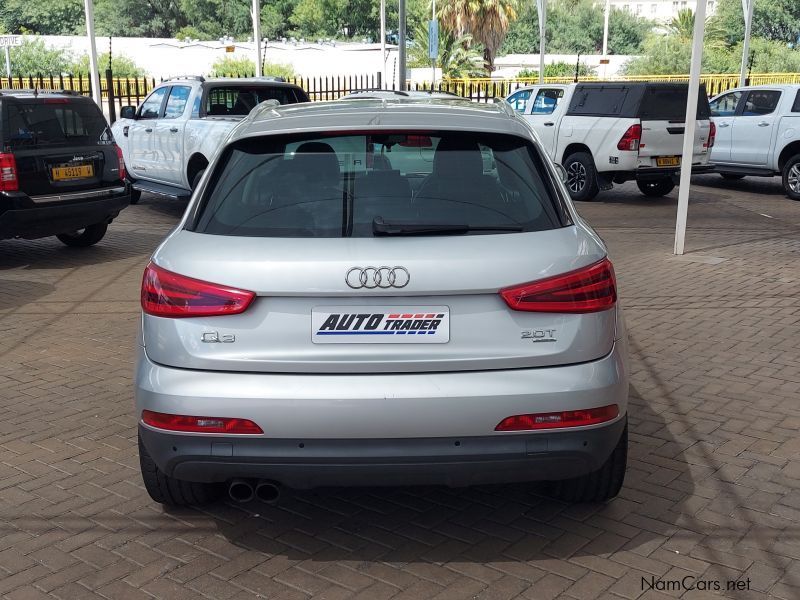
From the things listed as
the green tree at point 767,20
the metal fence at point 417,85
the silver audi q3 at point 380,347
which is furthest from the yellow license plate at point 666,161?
the green tree at point 767,20

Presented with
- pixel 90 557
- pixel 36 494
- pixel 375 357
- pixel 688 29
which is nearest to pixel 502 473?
pixel 375 357

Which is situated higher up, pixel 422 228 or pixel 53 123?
pixel 422 228

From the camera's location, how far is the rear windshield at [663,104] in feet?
48.1

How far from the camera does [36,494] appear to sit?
14.1 feet

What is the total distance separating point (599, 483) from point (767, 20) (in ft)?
247

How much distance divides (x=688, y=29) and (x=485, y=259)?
228ft

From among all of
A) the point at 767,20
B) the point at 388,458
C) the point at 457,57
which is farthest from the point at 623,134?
the point at 767,20

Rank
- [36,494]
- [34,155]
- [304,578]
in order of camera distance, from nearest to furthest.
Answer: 1. [304,578]
2. [36,494]
3. [34,155]

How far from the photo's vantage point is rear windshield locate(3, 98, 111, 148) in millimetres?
9438

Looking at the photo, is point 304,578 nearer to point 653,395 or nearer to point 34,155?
point 653,395

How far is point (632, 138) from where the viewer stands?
1451cm

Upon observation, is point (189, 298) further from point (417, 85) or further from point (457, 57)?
point (457, 57)

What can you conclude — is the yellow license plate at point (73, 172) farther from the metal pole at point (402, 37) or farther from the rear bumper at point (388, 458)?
the metal pole at point (402, 37)

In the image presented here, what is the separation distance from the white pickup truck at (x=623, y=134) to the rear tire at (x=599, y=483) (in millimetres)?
11307
